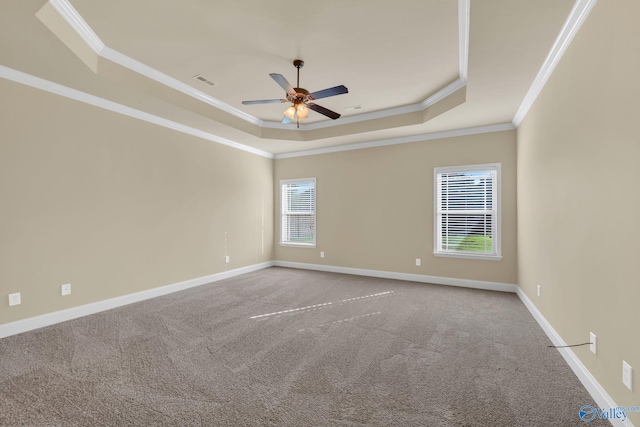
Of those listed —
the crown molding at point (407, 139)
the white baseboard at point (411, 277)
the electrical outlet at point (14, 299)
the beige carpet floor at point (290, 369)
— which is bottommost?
the beige carpet floor at point (290, 369)

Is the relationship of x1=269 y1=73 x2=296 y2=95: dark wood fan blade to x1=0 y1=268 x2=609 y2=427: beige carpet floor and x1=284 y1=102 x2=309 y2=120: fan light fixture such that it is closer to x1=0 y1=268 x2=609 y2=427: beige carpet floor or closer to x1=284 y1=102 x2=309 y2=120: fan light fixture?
x1=284 y1=102 x2=309 y2=120: fan light fixture

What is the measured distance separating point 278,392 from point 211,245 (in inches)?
151

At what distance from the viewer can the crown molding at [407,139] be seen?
4.77 m

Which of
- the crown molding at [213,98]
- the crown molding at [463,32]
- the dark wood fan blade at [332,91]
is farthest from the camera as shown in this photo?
the dark wood fan blade at [332,91]

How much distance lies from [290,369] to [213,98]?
12.9 ft

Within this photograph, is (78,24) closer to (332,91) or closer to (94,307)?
(332,91)

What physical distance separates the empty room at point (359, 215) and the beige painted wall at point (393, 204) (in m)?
0.05

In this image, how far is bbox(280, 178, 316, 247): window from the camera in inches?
261

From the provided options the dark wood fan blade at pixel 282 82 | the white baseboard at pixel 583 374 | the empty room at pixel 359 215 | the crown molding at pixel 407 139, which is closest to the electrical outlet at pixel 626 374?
the empty room at pixel 359 215

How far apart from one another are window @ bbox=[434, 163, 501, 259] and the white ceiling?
0.90m

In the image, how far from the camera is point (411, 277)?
17.9 feet

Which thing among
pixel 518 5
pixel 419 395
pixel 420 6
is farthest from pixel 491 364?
pixel 420 6

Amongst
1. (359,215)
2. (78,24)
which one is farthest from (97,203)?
(359,215)

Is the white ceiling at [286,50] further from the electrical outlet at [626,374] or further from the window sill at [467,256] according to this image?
the electrical outlet at [626,374]
